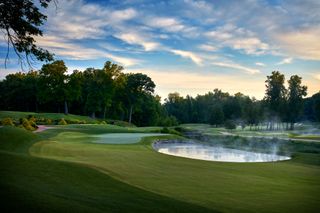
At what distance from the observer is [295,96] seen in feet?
235

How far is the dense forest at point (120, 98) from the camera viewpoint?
70812 mm

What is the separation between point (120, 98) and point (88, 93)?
32.1 feet

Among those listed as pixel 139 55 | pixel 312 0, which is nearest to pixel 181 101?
pixel 139 55

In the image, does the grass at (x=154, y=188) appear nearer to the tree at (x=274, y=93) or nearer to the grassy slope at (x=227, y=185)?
the grassy slope at (x=227, y=185)

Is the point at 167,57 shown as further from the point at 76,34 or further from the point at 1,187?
the point at 1,187

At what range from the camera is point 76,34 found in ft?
86.1

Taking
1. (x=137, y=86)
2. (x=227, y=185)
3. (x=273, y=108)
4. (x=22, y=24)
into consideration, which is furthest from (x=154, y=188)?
(x=137, y=86)

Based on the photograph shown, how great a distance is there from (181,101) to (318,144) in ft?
304

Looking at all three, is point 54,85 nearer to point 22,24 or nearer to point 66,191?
point 22,24

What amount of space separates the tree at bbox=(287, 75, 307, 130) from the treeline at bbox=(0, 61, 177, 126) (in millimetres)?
28222

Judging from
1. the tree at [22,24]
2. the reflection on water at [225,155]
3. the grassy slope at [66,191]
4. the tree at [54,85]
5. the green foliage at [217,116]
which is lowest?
the reflection on water at [225,155]

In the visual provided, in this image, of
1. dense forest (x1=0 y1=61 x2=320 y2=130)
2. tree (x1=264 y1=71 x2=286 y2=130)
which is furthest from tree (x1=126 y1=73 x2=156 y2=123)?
tree (x1=264 y1=71 x2=286 y2=130)

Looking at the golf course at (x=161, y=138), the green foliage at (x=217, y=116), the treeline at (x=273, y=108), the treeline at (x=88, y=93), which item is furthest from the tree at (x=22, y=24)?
the green foliage at (x=217, y=116)

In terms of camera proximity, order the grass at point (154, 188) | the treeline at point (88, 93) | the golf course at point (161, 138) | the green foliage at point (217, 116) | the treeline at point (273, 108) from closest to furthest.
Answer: the grass at point (154, 188)
the golf course at point (161, 138)
the treeline at point (88, 93)
the treeline at point (273, 108)
the green foliage at point (217, 116)
